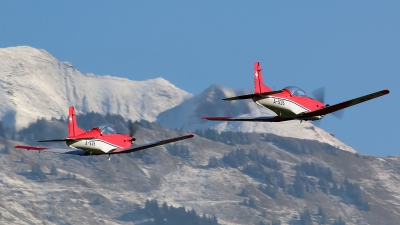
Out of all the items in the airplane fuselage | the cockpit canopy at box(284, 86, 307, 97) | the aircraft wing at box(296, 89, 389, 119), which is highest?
the cockpit canopy at box(284, 86, 307, 97)

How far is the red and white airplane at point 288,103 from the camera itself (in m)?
80.8

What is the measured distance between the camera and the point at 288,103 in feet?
274

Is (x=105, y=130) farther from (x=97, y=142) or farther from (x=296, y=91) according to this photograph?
(x=296, y=91)

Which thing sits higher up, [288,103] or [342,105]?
[288,103]

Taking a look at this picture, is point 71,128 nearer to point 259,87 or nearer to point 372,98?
point 259,87

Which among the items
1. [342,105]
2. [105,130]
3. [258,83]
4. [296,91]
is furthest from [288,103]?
[105,130]

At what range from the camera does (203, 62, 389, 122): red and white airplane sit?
265ft

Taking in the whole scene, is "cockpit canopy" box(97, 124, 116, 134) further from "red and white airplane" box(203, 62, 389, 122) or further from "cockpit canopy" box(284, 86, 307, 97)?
"cockpit canopy" box(284, 86, 307, 97)

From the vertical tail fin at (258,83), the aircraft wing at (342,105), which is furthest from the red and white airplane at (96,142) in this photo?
the aircraft wing at (342,105)

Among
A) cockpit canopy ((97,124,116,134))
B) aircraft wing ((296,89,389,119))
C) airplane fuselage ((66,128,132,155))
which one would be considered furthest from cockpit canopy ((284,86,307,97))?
cockpit canopy ((97,124,116,134))

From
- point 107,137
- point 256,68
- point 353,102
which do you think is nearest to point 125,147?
point 107,137

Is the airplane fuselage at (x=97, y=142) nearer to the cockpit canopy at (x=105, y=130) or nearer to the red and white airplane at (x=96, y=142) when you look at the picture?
the red and white airplane at (x=96, y=142)

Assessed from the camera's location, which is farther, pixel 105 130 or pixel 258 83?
pixel 105 130

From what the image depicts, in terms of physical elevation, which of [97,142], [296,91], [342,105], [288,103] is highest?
[296,91]
